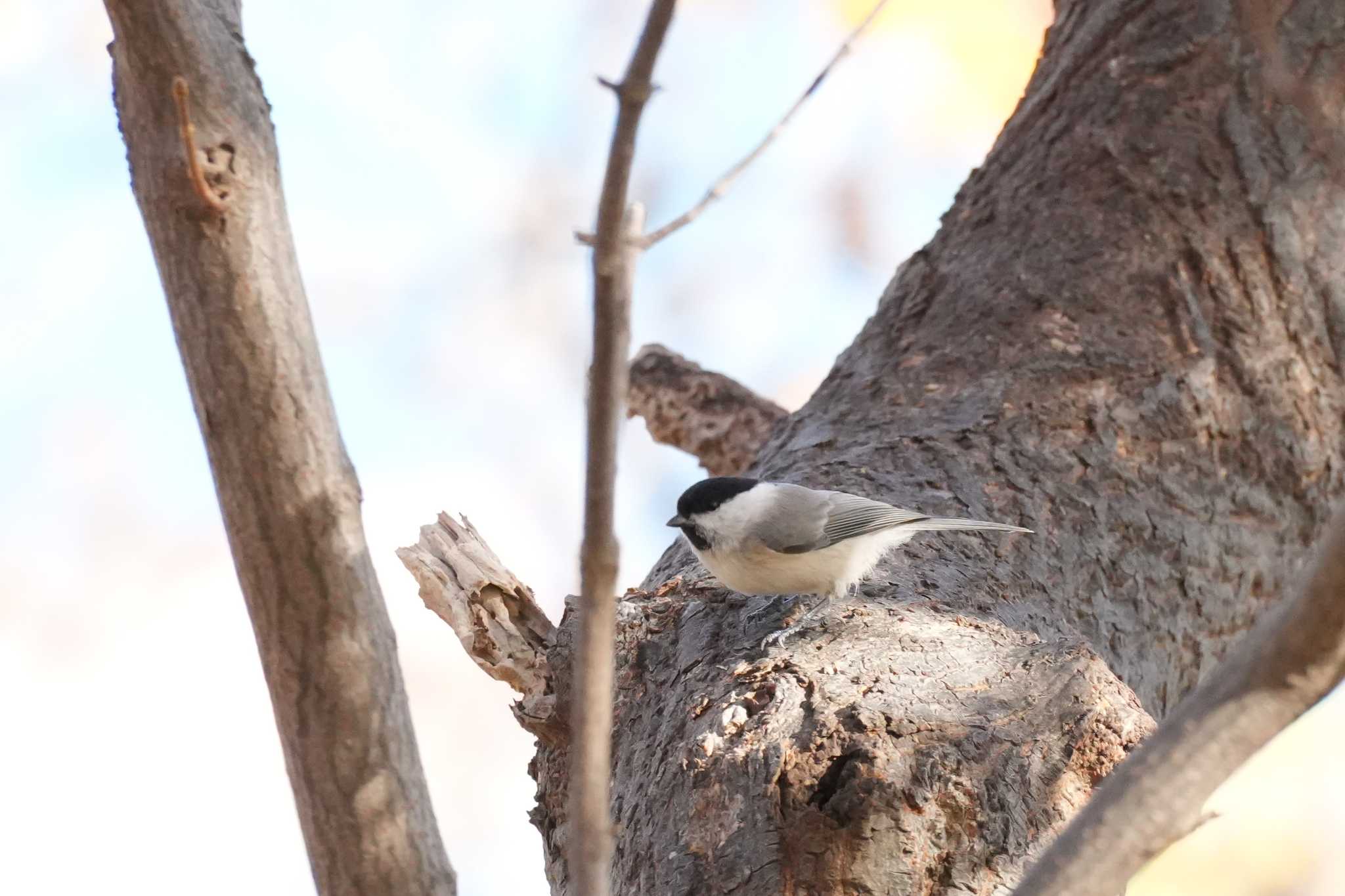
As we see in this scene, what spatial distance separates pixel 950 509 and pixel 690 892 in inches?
47.8

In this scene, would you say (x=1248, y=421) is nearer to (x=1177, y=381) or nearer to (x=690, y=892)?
(x=1177, y=381)

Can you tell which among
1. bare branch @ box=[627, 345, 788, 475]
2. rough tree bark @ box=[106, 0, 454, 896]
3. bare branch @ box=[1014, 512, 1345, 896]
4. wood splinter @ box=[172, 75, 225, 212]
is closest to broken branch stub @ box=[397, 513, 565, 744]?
rough tree bark @ box=[106, 0, 454, 896]

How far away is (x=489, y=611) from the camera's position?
227cm

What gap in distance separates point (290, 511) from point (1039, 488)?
1.87 m

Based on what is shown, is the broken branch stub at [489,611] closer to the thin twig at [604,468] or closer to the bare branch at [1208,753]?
the thin twig at [604,468]

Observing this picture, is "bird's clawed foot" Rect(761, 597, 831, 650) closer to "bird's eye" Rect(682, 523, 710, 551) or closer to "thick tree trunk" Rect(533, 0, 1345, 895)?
"thick tree trunk" Rect(533, 0, 1345, 895)

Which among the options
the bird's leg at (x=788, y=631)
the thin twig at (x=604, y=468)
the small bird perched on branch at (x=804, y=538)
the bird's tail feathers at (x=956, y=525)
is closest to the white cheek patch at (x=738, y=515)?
the small bird perched on branch at (x=804, y=538)

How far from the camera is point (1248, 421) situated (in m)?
2.77

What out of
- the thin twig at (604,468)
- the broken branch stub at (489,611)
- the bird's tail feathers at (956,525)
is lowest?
the thin twig at (604,468)

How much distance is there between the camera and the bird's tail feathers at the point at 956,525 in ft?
8.30

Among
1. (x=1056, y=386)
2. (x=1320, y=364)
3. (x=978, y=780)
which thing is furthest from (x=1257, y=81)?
(x=978, y=780)

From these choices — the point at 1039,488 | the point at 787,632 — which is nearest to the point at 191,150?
the point at 787,632

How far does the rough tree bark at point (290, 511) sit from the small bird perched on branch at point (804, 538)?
132cm

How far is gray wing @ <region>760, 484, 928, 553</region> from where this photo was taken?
253cm
